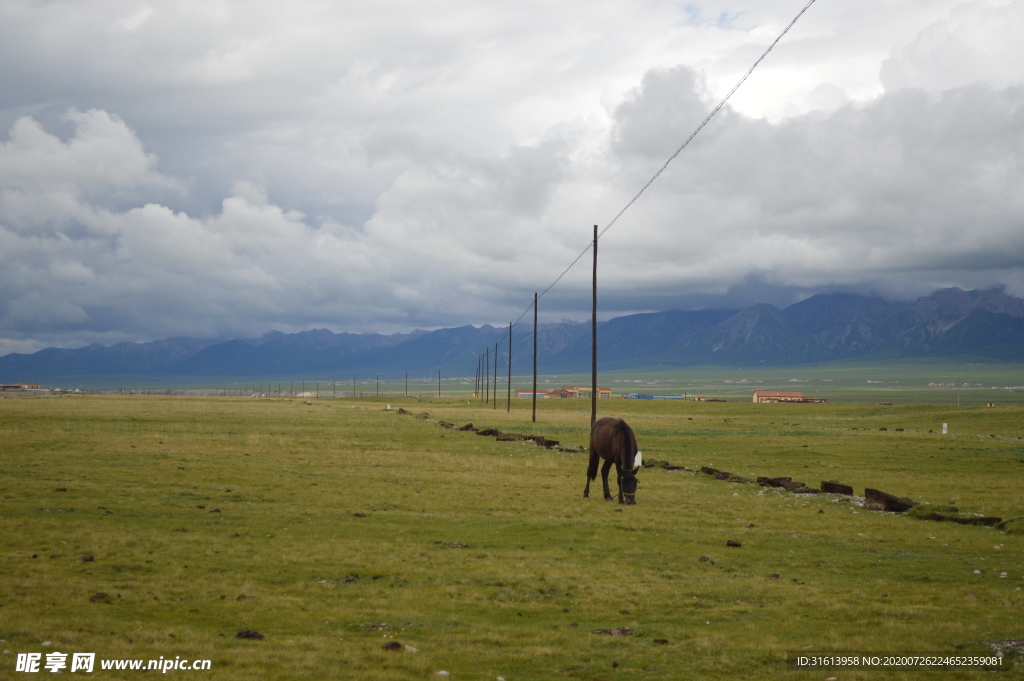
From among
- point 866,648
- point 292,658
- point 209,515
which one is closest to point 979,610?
point 866,648

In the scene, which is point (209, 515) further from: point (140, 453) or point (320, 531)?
point (140, 453)

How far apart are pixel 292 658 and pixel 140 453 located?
3178 cm

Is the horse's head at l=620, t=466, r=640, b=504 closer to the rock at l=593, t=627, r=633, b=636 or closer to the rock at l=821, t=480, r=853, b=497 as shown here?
the rock at l=821, t=480, r=853, b=497

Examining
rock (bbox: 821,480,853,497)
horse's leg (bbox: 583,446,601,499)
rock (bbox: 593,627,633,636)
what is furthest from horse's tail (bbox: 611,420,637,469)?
rock (bbox: 593,627,633,636)

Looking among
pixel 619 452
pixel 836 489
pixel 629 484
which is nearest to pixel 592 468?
pixel 619 452

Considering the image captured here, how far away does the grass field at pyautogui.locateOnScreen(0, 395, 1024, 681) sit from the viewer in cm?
1202

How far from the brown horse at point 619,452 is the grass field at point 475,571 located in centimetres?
80

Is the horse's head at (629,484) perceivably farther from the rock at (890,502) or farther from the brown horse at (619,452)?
the rock at (890,502)

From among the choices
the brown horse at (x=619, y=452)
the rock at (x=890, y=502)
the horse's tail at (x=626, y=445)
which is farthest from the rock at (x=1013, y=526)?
the horse's tail at (x=626, y=445)

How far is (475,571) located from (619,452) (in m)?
11.5

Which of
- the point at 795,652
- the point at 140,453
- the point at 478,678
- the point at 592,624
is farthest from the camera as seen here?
the point at 140,453

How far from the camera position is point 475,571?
17.5 meters

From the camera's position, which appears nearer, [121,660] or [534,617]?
[121,660]

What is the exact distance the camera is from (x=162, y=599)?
14.5 meters
